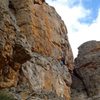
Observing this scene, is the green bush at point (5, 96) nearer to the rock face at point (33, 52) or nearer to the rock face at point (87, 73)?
the rock face at point (33, 52)

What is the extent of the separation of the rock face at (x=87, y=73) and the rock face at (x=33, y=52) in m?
7.36

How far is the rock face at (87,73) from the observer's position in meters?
50.1

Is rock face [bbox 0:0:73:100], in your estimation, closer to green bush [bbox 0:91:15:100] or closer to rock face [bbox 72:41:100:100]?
green bush [bbox 0:91:15:100]

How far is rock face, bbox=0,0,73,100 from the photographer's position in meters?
26.5

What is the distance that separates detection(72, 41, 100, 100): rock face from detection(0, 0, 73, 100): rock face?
736 centimetres

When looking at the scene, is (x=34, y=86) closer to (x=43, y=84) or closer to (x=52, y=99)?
(x=43, y=84)

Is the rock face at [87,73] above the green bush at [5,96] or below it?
above

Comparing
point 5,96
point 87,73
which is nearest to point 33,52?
point 5,96

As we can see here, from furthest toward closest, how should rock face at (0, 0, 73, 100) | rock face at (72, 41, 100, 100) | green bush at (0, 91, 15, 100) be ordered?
rock face at (72, 41, 100, 100) → rock face at (0, 0, 73, 100) → green bush at (0, 91, 15, 100)

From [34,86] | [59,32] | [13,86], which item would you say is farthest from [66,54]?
[13,86]

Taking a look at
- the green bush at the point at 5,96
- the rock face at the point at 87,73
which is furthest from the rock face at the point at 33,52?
the rock face at the point at 87,73

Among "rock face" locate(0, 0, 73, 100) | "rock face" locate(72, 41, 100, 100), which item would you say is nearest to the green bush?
"rock face" locate(0, 0, 73, 100)

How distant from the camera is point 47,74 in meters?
36.5

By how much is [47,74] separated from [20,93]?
34.4 feet
